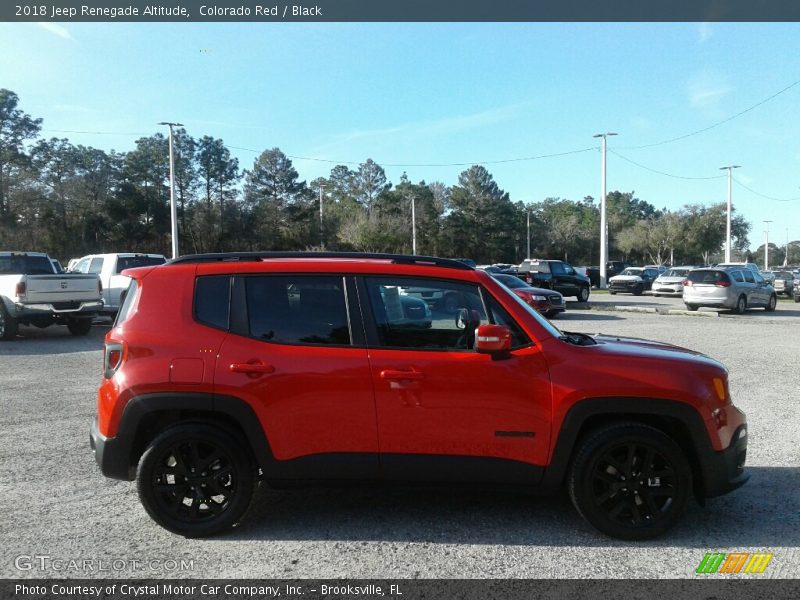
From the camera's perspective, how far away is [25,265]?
50.4 feet

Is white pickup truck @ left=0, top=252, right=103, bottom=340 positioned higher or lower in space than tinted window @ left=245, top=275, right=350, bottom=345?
lower

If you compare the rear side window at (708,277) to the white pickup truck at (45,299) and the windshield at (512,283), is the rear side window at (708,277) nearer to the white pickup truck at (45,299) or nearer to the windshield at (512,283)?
the windshield at (512,283)

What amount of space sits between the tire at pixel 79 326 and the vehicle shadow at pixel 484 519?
38.3 ft

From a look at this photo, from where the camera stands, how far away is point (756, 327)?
16.3 metres

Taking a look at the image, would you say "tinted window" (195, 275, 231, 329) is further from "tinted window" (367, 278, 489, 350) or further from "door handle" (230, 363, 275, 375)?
"tinted window" (367, 278, 489, 350)

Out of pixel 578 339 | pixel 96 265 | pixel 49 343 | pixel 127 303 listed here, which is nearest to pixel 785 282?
pixel 96 265

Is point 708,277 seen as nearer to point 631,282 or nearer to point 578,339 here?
point 631,282

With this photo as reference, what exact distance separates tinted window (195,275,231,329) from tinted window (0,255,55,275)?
12.9m

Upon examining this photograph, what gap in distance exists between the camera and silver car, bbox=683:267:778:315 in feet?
67.5

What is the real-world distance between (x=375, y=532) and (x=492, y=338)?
4.86 feet

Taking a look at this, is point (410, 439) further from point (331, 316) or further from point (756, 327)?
point (756, 327)

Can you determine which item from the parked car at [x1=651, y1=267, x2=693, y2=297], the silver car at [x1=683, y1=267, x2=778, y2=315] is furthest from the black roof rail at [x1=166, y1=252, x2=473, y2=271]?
the parked car at [x1=651, y1=267, x2=693, y2=297]

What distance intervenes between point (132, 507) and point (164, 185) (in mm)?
60428

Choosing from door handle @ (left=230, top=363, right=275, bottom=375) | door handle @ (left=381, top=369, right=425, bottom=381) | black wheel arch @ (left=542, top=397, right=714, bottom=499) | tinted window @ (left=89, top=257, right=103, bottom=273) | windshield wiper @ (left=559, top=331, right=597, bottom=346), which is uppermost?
tinted window @ (left=89, top=257, right=103, bottom=273)
